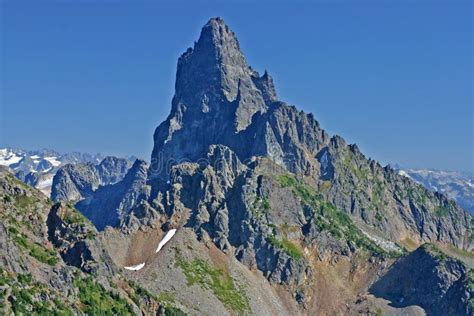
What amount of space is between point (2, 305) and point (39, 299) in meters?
16.0

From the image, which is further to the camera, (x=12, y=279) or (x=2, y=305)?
(x=12, y=279)

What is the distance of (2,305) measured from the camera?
18475cm

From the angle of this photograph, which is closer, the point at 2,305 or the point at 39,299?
the point at 2,305

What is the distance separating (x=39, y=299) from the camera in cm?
19988

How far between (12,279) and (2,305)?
1336 centimetres

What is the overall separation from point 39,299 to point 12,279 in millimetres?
8654

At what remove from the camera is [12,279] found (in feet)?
648
